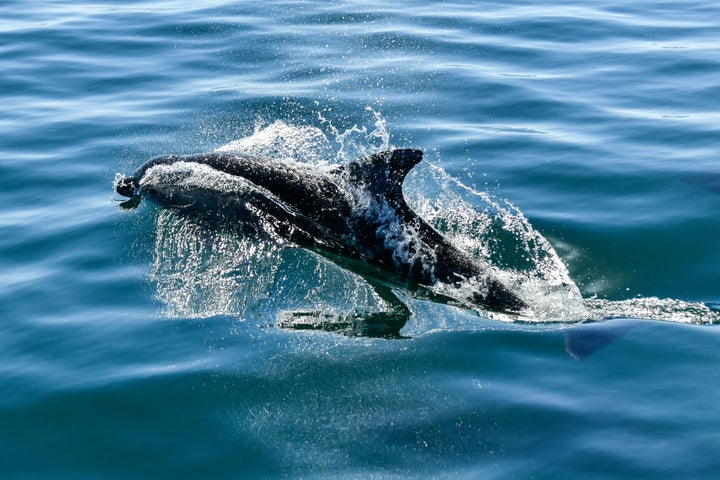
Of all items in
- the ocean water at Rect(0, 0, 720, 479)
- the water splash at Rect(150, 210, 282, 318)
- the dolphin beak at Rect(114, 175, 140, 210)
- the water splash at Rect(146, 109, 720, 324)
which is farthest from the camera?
the dolphin beak at Rect(114, 175, 140, 210)

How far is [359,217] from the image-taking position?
947 cm

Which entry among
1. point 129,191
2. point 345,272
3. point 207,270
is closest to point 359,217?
point 345,272

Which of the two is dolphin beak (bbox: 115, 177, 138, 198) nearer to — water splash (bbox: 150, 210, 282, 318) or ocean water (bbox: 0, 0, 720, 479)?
ocean water (bbox: 0, 0, 720, 479)

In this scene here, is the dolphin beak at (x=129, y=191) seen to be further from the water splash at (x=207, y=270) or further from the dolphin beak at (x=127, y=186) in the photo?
the water splash at (x=207, y=270)

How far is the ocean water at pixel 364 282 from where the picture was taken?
23.1ft

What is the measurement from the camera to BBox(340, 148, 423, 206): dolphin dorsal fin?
9.05m

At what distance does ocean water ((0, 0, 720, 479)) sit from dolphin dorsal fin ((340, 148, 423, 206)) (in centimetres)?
102

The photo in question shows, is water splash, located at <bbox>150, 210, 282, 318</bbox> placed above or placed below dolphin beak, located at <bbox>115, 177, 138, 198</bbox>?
below

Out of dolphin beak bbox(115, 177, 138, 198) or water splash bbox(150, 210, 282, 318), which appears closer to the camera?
water splash bbox(150, 210, 282, 318)

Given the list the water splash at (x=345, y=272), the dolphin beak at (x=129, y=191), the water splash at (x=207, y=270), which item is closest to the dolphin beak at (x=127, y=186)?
the dolphin beak at (x=129, y=191)

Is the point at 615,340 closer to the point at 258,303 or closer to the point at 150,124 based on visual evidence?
the point at 258,303

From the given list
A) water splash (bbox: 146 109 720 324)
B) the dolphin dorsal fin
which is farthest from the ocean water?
the dolphin dorsal fin

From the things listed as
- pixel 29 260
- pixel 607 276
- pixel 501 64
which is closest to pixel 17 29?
pixel 501 64

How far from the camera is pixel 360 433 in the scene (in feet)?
23.4
